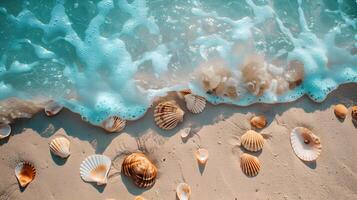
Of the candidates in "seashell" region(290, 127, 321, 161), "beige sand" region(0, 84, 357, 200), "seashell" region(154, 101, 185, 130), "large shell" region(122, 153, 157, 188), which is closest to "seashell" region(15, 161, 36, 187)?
"beige sand" region(0, 84, 357, 200)

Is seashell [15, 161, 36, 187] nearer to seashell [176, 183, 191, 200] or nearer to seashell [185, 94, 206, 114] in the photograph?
seashell [176, 183, 191, 200]

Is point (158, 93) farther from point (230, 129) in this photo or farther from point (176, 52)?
point (230, 129)

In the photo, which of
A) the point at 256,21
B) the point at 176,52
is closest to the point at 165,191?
the point at 176,52

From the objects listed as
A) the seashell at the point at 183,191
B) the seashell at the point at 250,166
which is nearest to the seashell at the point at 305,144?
the seashell at the point at 250,166

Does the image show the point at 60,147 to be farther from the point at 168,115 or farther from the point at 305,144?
the point at 305,144

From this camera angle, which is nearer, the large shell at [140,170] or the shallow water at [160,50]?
the large shell at [140,170]

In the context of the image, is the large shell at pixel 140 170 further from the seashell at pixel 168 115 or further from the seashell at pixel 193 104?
the seashell at pixel 193 104

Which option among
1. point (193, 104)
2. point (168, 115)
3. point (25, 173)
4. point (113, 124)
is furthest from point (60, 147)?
point (193, 104)
